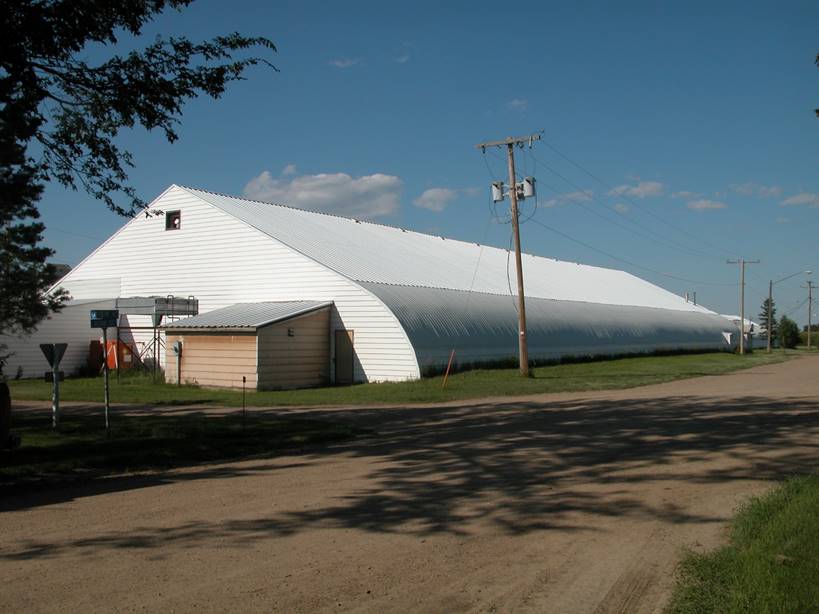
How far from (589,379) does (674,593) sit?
25433 millimetres

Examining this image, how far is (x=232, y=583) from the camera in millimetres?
5961

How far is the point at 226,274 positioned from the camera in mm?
34031

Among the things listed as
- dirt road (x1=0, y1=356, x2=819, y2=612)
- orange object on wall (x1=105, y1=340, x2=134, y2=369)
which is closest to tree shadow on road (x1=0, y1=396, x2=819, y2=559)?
dirt road (x1=0, y1=356, x2=819, y2=612)

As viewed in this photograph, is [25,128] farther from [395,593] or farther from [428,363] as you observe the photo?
[428,363]

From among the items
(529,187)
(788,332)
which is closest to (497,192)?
(529,187)

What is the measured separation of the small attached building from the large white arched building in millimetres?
1176

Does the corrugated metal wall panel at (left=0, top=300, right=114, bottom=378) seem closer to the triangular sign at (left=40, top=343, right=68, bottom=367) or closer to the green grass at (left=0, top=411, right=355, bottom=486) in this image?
the green grass at (left=0, top=411, right=355, bottom=486)

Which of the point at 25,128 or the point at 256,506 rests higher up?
the point at 25,128

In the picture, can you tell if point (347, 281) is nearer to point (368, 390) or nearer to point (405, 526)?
point (368, 390)

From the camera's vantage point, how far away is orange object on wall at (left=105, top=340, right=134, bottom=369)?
35625 mm

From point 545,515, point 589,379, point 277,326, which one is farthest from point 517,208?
point 545,515

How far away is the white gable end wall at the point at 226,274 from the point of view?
29656mm

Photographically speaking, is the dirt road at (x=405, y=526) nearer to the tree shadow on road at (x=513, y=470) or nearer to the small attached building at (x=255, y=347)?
the tree shadow on road at (x=513, y=470)

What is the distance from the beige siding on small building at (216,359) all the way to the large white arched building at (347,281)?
165 inches
